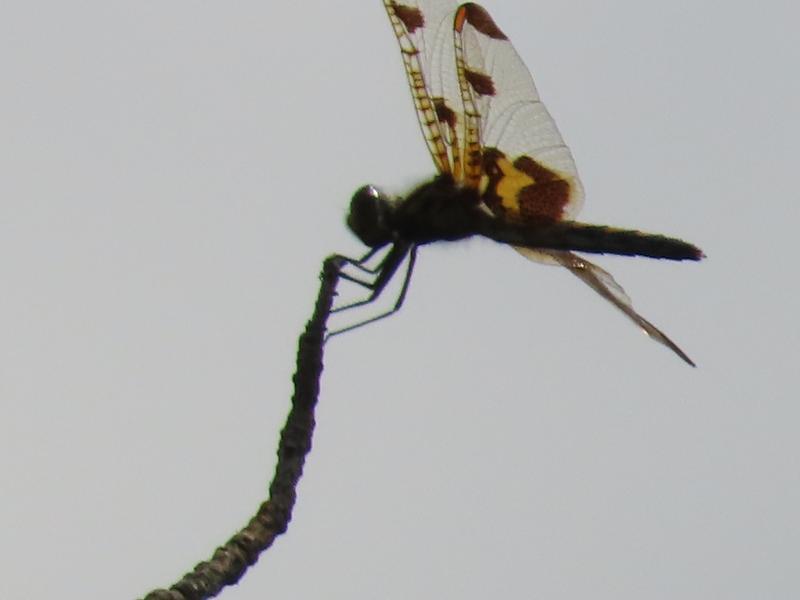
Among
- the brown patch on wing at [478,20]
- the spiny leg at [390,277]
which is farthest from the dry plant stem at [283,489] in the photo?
the brown patch on wing at [478,20]

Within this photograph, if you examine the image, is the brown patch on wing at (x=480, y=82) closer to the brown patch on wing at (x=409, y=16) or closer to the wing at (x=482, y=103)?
the wing at (x=482, y=103)

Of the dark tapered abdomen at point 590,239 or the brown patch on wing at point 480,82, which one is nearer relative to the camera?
the dark tapered abdomen at point 590,239

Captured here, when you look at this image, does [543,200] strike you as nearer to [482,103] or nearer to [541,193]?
[541,193]

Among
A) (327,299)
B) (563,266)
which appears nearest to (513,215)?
(563,266)

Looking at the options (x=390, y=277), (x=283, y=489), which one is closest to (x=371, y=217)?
(x=390, y=277)

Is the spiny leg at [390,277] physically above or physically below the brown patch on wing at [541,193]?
below

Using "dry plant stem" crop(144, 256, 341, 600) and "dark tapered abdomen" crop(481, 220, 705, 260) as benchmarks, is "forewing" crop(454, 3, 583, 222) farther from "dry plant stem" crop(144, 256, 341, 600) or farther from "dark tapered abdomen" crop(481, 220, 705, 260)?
"dry plant stem" crop(144, 256, 341, 600)

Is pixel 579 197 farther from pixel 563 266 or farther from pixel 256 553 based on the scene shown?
pixel 256 553
